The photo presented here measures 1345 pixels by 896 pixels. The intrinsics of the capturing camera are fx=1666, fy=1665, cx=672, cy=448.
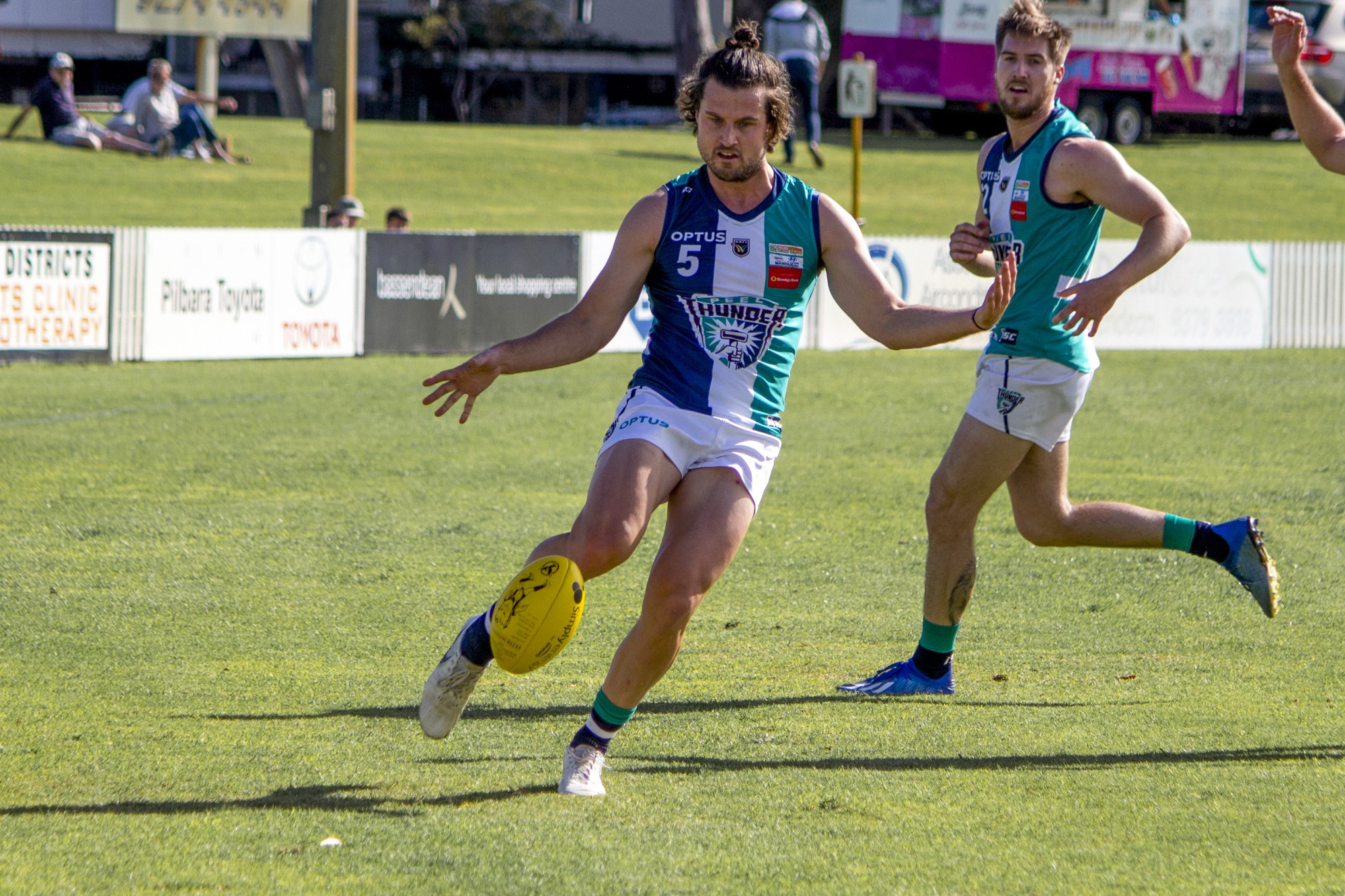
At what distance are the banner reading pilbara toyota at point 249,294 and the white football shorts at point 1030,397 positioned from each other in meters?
11.4

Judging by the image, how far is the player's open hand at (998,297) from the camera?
4.17 metres

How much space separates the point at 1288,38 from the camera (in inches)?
214

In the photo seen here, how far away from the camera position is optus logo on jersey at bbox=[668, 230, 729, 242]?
179 inches

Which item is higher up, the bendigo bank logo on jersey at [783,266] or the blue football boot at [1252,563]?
the bendigo bank logo on jersey at [783,266]

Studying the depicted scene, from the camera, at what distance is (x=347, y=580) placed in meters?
7.35

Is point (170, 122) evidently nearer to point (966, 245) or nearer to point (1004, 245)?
point (1004, 245)

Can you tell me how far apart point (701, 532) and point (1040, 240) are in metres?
1.83

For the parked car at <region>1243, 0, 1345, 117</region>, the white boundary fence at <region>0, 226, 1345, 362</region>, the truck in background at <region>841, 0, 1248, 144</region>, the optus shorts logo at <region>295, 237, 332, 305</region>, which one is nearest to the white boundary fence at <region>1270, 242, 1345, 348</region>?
the white boundary fence at <region>0, 226, 1345, 362</region>

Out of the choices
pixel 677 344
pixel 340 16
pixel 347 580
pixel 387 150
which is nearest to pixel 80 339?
pixel 340 16

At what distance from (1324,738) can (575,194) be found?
23893 mm

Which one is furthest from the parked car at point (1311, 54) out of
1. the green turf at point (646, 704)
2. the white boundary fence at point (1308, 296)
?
the green turf at point (646, 704)

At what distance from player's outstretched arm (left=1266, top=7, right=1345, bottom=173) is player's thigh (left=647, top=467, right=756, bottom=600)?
225 cm

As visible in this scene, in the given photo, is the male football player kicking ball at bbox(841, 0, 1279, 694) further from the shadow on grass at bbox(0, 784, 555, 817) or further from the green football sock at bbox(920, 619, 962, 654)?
the shadow on grass at bbox(0, 784, 555, 817)

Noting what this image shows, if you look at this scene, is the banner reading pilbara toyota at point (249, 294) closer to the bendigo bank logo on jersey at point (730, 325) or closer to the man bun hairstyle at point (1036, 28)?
the man bun hairstyle at point (1036, 28)
